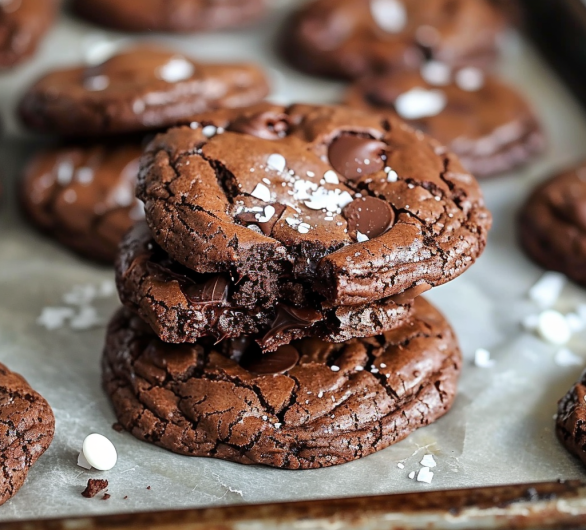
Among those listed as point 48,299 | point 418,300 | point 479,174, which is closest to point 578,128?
point 479,174

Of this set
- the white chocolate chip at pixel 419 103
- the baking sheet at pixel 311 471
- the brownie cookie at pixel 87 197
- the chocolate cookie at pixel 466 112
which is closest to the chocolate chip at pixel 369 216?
the baking sheet at pixel 311 471

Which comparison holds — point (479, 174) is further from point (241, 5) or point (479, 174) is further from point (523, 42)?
point (241, 5)

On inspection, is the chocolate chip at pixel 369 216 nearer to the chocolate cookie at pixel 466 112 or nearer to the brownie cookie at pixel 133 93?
the brownie cookie at pixel 133 93

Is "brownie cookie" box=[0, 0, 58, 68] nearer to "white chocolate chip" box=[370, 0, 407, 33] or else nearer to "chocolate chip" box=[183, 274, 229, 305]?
"white chocolate chip" box=[370, 0, 407, 33]

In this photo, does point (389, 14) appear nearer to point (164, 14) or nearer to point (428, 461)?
point (164, 14)

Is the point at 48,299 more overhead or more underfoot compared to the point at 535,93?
more underfoot

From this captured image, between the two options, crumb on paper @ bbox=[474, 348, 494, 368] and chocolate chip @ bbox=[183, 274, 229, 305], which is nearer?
chocolate chip @ bbox=[183, 274, 229, 305]

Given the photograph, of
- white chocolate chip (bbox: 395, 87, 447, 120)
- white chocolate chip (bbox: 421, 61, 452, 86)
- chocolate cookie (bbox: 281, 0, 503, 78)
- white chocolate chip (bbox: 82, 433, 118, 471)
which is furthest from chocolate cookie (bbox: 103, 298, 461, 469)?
chocolate cookie (bbox: 281, 0, 503, 78)
